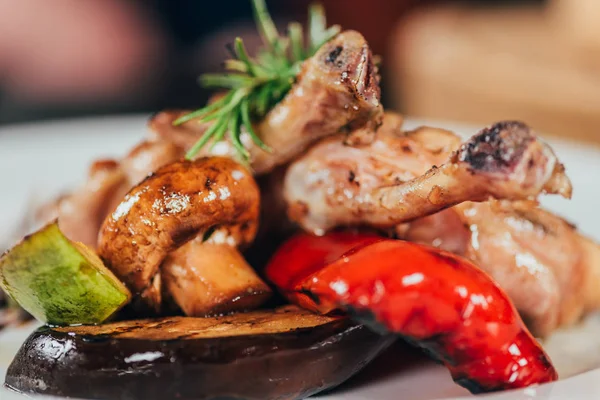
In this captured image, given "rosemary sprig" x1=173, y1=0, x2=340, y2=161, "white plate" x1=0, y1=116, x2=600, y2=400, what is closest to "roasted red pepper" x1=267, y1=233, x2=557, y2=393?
"white plate" x1=0, y1=116, x2=600, y2=400

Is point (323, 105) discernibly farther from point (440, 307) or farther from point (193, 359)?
point (193, 359)

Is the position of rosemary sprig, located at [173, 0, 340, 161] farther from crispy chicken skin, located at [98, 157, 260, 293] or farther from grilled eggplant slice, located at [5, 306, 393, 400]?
grilled eggplant slice, located at [5, 306, 393, 400]

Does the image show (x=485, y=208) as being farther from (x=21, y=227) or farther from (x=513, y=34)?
(x=513, y=34)

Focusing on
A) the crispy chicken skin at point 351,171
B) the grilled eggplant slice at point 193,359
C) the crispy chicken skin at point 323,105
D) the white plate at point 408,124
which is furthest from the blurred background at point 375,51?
the grilled eggplant slice at point 193,359

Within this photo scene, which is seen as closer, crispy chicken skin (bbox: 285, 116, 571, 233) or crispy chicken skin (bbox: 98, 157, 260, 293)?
crispy chicken skin (bbox: 285, 116, 571, 233)

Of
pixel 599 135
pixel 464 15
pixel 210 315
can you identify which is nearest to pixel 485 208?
pixel 210 315

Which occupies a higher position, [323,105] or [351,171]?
[323,105]

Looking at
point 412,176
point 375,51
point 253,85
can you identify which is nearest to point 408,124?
point 253,85
